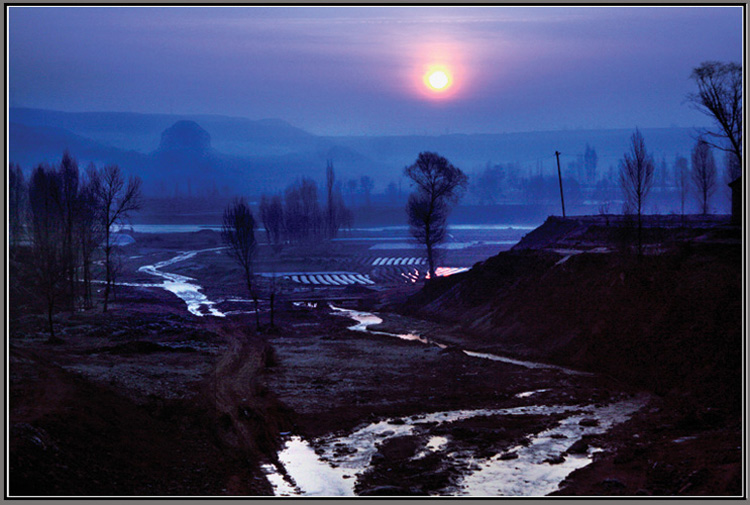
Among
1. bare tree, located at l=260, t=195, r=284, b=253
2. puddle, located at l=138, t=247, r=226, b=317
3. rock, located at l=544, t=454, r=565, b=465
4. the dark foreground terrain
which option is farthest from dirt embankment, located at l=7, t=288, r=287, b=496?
bare tree, located at l=260, t=195, r=284, b=253

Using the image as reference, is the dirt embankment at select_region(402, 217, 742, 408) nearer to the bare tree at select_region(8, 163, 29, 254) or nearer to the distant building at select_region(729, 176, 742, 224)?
the distant building at select_region(729, 176, 742, 224)

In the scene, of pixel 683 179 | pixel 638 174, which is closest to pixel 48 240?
pixel 638 174

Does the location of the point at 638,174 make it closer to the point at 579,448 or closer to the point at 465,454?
the point at 579,448

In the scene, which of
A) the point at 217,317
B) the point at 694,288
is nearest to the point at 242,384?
the point at 694,288

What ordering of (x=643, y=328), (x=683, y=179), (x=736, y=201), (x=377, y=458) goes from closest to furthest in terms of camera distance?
1. (x=377, y=458)
2. (x=643, y=328)
3. (x=736, y=201)
4. (x=683, y=179)

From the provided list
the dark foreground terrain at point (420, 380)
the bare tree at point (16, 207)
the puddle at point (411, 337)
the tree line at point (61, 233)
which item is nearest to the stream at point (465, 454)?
the dark foreground terrain at point (420, 380)
